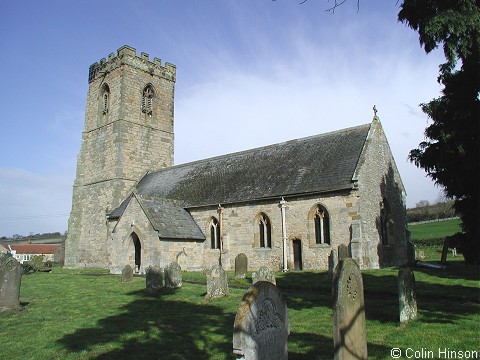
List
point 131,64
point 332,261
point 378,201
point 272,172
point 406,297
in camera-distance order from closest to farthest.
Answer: point 406,297, point 332,261, point 378,201, point 272,172, point 131,64

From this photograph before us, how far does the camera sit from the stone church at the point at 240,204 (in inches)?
794

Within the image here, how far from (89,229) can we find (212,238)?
13289 millimetres

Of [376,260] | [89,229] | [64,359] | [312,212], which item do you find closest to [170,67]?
[89,229]

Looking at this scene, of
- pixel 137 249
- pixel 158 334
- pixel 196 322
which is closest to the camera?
pixel 158 334

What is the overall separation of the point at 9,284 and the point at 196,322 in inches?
235

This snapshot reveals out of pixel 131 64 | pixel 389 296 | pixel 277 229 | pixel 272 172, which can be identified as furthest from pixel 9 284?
pixel 131 64

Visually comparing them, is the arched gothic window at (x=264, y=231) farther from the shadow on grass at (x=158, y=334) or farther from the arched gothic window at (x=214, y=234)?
the shadow on grass at (x=158, y=334)

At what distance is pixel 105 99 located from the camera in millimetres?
35219

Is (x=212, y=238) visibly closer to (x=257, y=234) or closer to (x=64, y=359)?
(x=257, y=234)

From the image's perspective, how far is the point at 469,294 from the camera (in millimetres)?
11648

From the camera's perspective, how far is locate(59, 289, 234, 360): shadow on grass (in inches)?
276

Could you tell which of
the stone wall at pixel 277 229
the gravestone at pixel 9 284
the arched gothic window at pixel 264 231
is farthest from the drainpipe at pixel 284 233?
the gravestone at pixel 9 284

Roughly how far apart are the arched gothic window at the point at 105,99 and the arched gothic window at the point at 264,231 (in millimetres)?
19734

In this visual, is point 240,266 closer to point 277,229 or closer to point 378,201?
point 277,229
